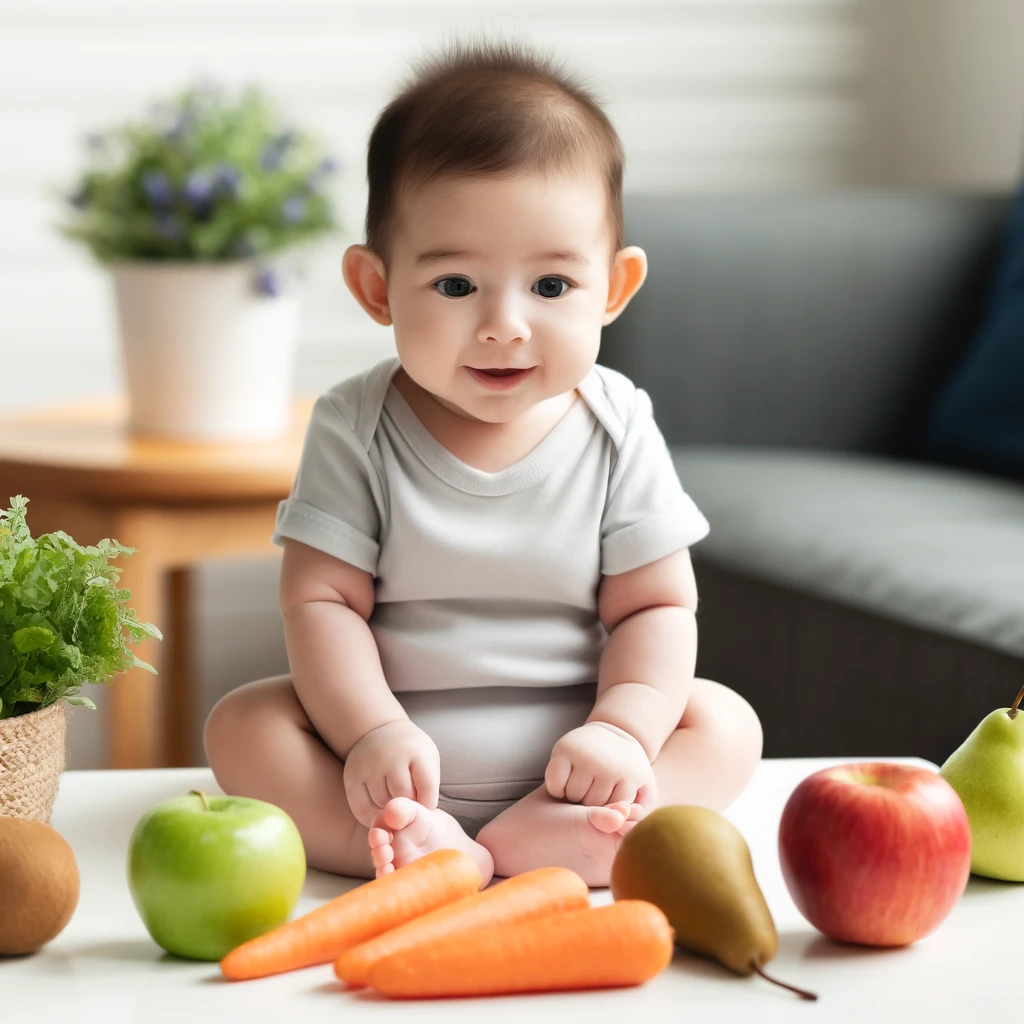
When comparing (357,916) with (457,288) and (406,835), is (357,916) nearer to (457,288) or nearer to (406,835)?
(406,835)

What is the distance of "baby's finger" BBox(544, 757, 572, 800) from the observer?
91cm

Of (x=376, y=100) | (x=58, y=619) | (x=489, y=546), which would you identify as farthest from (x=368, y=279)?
(x=376, y=100)

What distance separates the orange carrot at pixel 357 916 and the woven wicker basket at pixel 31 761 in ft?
0.58

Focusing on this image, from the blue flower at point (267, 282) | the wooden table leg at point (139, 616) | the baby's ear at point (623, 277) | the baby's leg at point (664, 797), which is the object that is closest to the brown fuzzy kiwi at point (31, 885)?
the baby's leg at point (664, 797)

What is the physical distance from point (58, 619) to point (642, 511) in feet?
1.27

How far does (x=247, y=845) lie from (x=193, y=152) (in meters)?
1.42

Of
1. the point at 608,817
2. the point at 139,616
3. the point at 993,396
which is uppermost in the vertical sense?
the point at 993,396

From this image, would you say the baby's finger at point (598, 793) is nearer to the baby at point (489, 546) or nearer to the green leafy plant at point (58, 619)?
the baby at point (489, 546)

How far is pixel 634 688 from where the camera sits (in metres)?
0.98

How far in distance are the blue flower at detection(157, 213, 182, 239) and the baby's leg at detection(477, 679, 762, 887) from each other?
116 centimetres

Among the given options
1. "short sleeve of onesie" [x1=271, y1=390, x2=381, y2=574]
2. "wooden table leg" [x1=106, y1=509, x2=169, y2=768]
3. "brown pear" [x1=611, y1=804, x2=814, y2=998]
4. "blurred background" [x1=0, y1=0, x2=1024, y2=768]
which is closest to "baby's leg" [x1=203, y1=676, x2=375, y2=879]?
"short sleeve of onesie" [x1=271, y1=390, x2=381, y2=574]

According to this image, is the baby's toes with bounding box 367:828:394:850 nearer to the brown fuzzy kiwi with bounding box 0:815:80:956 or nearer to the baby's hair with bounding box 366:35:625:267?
the brown fuzzy kiwi with bounding box 0:815:80:956

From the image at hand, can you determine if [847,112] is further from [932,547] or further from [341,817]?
[341,817]

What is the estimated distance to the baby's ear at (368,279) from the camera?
1.00m
